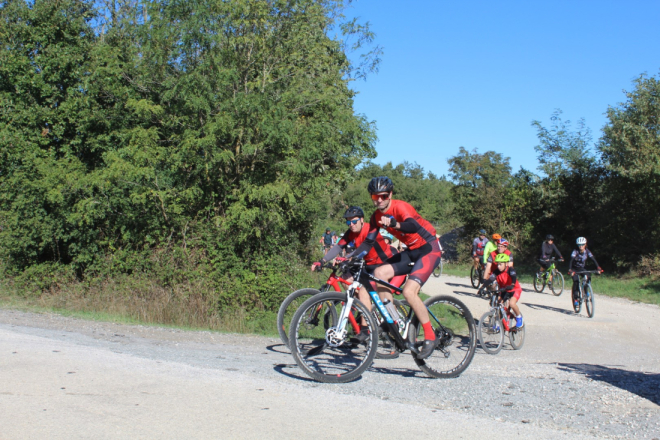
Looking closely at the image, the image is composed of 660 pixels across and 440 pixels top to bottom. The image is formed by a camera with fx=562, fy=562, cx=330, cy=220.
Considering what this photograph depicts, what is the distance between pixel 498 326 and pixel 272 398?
24.3ft

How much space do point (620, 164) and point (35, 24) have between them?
24102 mm

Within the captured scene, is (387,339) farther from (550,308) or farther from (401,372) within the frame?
(550,308)

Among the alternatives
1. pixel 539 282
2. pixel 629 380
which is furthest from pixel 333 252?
pixel 539 282

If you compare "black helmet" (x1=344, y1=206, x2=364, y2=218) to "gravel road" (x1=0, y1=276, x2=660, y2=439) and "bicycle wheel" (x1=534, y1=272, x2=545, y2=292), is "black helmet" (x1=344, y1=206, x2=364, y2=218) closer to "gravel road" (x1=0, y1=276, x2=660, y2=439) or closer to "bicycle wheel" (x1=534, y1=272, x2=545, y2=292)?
"gravel road" (x1=0, y1=276, x2=660, y2=439)

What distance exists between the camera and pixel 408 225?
6047 mm

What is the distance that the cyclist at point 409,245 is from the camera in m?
6.11

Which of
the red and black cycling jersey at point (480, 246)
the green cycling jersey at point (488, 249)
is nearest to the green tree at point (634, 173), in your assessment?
the red and black cycling jersey at point (480, 246)

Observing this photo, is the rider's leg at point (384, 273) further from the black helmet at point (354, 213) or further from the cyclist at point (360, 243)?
the black helmet at point (354, 213)

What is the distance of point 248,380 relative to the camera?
5.19 meters

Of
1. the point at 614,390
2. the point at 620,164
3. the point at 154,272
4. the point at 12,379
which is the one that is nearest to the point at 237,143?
the point at 154,272

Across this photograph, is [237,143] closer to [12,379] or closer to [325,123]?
[325,123]

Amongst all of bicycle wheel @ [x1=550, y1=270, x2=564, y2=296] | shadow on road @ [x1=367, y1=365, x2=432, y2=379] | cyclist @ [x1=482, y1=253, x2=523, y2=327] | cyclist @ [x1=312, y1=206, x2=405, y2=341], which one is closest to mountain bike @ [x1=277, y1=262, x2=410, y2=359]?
cyclist @ [x1=312, y1=206, x2=405, y2=341]

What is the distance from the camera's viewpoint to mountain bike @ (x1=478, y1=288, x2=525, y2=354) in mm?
10875

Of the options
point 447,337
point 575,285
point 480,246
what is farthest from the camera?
point 480,246
